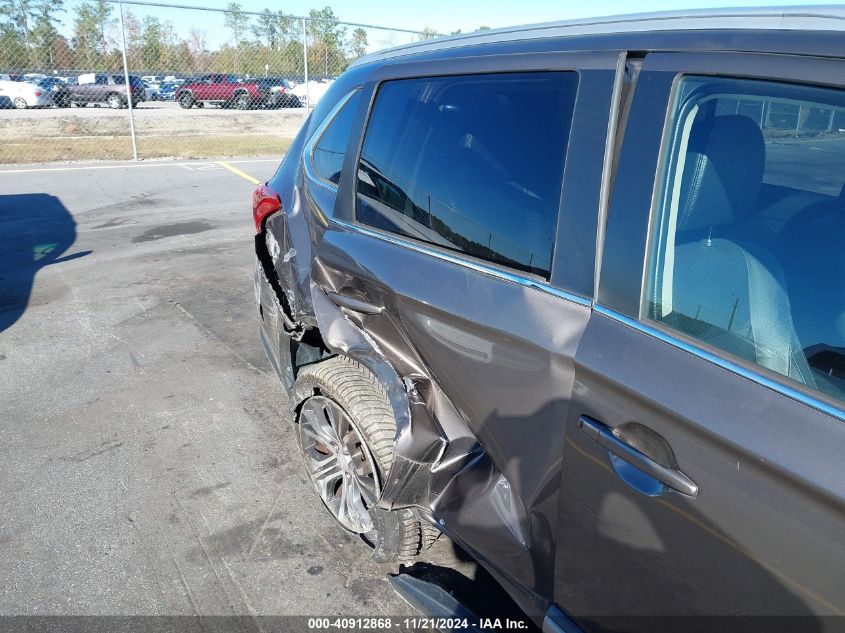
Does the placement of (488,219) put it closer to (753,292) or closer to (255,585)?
(753,292)

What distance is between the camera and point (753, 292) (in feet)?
4.86

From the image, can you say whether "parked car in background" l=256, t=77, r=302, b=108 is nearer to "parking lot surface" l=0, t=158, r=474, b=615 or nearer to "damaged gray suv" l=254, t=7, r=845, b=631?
"parking lot surface" l=0, t=158, r=474, b=615

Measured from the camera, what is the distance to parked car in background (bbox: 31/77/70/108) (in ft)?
81.3

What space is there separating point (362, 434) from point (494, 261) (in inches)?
36.5

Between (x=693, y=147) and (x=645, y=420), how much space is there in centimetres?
67

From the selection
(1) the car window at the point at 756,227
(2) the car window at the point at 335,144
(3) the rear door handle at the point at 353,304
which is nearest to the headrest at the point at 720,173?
(1) the car window at the point at 756,227

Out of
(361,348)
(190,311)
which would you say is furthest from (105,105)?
(361,348)

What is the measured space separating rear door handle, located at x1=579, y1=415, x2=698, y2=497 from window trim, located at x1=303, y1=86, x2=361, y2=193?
1.72 m

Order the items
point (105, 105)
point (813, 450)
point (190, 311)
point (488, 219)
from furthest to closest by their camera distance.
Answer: point (105, 105), point (190, 311), point (488, 219), point (813, 450)

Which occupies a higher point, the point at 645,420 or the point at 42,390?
the point at 645,420

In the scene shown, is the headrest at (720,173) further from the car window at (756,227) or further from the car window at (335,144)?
the car window at (335,144)

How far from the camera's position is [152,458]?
3.27m

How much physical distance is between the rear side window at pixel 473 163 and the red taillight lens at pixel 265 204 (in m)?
0.87

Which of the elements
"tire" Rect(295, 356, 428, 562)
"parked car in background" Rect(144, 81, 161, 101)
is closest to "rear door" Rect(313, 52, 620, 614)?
"tire" Rect(295, 356, 428, 562)
